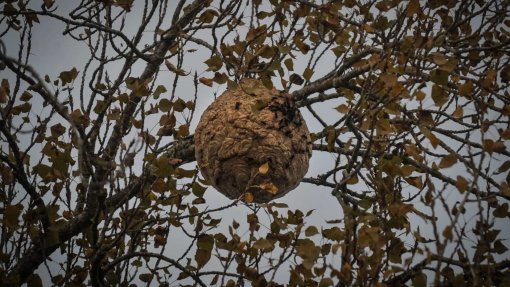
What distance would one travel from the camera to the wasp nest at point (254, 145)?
1.88 metres

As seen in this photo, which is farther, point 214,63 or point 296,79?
point 296,79

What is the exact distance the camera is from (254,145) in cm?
189

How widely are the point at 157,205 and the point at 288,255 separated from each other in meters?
0.93

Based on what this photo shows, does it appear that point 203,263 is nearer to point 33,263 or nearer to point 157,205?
point 157,205

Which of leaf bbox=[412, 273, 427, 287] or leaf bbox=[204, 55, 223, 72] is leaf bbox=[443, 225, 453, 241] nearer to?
leaf bbox=[412, 273, 427, 287]

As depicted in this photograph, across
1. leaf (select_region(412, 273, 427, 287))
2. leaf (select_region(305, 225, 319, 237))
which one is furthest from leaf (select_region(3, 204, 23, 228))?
leaf (select_region(412, 273, 427, 287))

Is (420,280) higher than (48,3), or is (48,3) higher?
(48,3)

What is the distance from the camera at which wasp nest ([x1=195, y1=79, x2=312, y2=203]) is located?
6.17 feet

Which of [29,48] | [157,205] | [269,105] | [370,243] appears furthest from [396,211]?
[29,48]

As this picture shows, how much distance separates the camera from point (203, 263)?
86.0 inches

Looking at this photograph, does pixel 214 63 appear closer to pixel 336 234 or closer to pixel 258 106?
pixel 258 106

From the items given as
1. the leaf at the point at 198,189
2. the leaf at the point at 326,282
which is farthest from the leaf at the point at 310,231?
the leaf at the point at 198,189

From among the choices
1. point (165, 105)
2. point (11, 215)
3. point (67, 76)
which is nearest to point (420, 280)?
point (165, 105)

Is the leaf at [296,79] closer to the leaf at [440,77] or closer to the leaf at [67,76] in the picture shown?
the leaf at [440,77]
